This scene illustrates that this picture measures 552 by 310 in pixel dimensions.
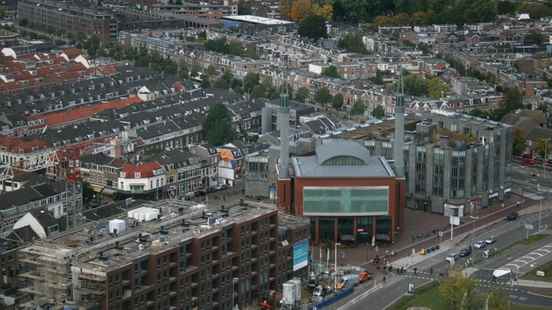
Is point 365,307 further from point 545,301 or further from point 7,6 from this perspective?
point 7,6

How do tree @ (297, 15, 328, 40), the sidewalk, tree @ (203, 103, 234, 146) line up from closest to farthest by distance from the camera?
the sidewalk → tree @ (203, 103, 234, 146) → tree @ (297, 15, 328, 40)

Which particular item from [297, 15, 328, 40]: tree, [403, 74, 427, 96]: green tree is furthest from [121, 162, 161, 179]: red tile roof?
[297, 15, 328, 40]: tree

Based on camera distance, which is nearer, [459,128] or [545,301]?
[545,301]

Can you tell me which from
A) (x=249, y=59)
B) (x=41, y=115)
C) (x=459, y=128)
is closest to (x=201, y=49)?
(x=249, y=59)

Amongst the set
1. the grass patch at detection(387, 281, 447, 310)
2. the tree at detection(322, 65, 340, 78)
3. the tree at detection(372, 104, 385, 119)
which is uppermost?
the tree at detection(322, 65, 340, 78)

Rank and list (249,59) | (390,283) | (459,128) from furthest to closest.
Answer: (249,59)
(459,128)
(390,283)

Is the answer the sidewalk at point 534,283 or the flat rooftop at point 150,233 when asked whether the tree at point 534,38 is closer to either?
the sidewalk at point 534,283

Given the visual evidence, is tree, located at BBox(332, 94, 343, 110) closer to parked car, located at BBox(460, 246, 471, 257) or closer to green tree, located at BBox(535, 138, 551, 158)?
green tree, located at BBox(535, 138, 551, 158)
